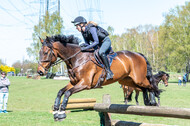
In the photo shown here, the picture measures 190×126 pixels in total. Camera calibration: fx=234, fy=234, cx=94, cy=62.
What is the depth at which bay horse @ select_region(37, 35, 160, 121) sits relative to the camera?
573 cm

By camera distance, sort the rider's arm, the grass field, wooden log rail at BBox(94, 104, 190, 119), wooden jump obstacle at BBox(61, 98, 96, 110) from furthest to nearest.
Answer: wooden jump obstacle at BBox(61, 98, 96, 110) < the grass field < the rider's arm < wooden log rail at BBox(94, 104, 190, 119)

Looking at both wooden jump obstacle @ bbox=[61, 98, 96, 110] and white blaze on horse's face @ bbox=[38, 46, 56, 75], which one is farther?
wooden jump obstacle @ bbox=[61, 98, 96, 110]

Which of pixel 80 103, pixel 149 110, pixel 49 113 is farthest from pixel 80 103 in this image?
pixel 149 110

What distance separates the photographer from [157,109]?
16.9 feet

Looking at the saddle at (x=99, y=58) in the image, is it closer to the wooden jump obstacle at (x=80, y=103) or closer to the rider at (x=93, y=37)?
the rider at (x=93, y=37)

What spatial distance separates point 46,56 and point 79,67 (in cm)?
91

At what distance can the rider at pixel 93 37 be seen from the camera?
609 cm

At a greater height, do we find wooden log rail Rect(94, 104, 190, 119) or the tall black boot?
the tall black boot

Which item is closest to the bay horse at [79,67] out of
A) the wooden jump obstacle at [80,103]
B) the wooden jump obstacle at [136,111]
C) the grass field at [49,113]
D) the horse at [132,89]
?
the wooden jump obstacle at [136,111]

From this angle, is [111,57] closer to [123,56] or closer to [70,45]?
[123,56]

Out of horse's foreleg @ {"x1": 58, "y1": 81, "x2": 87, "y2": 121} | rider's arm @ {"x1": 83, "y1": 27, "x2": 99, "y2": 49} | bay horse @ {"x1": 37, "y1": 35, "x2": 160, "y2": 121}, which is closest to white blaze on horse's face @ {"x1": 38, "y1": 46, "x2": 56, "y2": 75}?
bay horse @ {"x1": 37, "y1": 35, "x2": 160, "y2": 121}

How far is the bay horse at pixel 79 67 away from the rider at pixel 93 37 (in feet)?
0.65

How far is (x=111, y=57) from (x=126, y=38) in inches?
2661

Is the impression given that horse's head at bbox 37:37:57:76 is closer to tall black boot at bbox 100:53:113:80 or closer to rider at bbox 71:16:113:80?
rider at bbox 71:16:113:80
